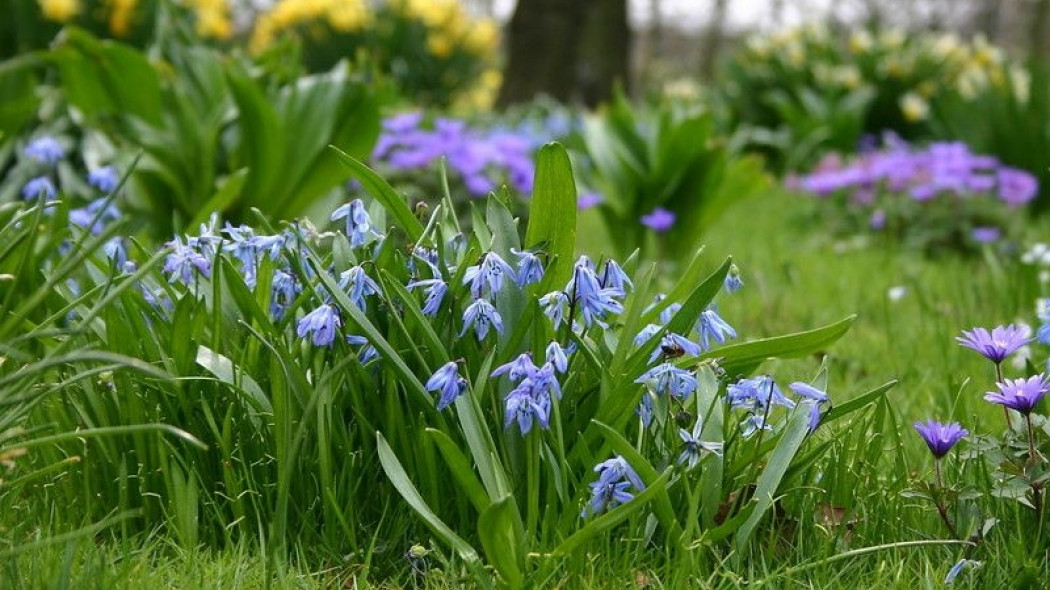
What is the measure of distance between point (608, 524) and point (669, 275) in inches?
113

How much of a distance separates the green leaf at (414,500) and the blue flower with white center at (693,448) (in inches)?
12.8

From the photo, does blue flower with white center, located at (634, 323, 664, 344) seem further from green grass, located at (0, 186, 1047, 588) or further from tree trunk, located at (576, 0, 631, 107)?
tree trunk, located at (576, 0, 631, 107)

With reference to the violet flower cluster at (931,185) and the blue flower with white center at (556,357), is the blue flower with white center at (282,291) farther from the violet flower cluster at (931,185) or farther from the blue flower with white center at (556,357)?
the violet flower cluster at (931,185)

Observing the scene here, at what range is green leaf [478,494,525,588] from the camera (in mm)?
1438

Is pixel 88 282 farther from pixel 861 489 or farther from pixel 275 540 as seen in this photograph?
pixel 861 489

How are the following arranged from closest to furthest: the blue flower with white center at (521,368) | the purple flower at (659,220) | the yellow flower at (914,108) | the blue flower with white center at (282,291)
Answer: the blue flower with white center at (521,368) < the blue flower with white center at (282,291) < the purple flower at (659,220) < the yellow flower at (914,108)

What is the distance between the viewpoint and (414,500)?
5.18ft

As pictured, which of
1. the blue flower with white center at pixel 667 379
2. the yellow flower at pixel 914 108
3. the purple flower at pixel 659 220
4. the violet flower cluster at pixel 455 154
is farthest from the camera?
the yellow flower at pixel 914 108

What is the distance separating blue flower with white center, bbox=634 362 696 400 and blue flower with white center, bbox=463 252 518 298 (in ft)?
0.80

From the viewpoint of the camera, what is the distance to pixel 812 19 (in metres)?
10.5

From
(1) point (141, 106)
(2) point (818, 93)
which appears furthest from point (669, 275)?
(2) point (818, 93)

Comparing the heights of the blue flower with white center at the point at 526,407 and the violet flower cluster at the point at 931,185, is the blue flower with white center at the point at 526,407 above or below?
above

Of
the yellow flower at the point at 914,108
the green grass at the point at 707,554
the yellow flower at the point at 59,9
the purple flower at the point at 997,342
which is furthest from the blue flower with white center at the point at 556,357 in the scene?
the yellow flower at the point at 914,108

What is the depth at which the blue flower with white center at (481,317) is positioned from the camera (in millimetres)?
1644
